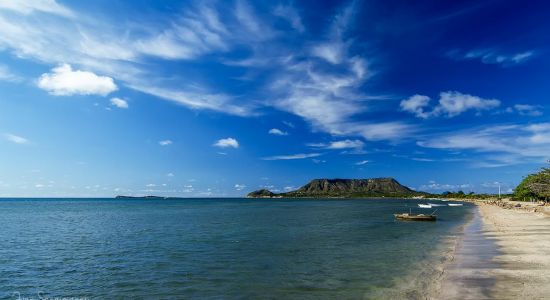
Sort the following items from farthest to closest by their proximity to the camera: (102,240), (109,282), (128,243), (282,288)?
(102,240) < (128,243) < (109,282) < (282,288)

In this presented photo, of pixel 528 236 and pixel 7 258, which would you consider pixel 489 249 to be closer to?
pixel 528 236

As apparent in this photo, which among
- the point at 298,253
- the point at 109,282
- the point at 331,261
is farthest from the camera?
the point at 298,253

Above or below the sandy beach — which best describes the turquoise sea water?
below

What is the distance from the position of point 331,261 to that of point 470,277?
422 inches

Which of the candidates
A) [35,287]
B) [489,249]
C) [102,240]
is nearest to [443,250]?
[489,249]

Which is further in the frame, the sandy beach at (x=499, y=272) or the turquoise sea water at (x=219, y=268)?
the turquoise sea water at (x=219, y=268)

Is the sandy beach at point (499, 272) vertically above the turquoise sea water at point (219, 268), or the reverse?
the sandy beach at point (499, 272)

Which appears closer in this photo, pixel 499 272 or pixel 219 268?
pixel 499 272

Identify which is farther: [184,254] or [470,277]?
[184,254]

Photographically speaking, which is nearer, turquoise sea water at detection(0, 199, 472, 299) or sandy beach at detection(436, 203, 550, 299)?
sandy beach at detection(436, 203, 550, 299)

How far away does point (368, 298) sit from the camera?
19.1 meters

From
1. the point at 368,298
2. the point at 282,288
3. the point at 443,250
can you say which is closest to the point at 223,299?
the point at 282,288

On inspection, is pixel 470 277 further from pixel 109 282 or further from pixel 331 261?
pixel 109 282

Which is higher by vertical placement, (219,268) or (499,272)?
(499,272)
